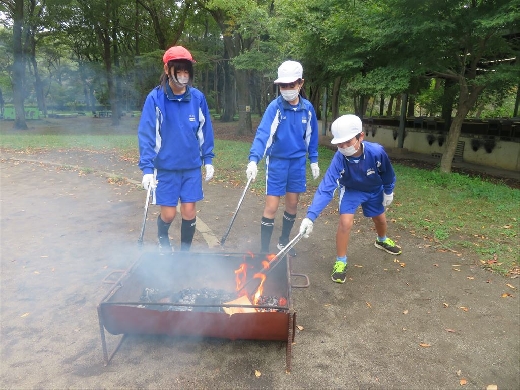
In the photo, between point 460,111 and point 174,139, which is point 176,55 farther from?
point 460,111

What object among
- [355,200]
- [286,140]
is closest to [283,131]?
[286,140]

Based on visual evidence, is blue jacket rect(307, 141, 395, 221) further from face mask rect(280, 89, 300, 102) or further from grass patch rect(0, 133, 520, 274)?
grass patch rect(0, 133, 520, 274)

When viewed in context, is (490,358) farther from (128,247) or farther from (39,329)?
(128,247)

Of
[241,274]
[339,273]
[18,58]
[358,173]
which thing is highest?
[18,58]

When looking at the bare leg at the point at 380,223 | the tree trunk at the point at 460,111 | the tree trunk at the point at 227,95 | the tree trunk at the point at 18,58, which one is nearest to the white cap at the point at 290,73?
the bare leg at the point at 380,223

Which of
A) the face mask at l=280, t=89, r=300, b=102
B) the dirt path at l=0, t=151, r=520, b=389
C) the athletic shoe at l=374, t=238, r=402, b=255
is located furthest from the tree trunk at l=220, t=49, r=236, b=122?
the face mask at l=280, t=89, r=300, b=102

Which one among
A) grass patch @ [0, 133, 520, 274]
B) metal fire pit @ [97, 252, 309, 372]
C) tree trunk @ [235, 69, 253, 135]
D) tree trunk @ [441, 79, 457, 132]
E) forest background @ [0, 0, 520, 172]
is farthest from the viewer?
tree trunk @ [235, 69, 253, 135]

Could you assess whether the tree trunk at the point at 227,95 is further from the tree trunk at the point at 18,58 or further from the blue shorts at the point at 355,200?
the blue shorts at the point at 355,200

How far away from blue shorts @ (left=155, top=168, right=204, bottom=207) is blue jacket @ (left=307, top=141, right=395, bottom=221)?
1.16 metres

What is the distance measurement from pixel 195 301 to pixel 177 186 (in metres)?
1.17

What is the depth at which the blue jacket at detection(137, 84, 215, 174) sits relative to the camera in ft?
11.1

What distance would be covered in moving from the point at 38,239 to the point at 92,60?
1565 inches

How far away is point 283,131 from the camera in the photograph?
3.98 metres

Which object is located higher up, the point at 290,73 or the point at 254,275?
the point at 290,73
